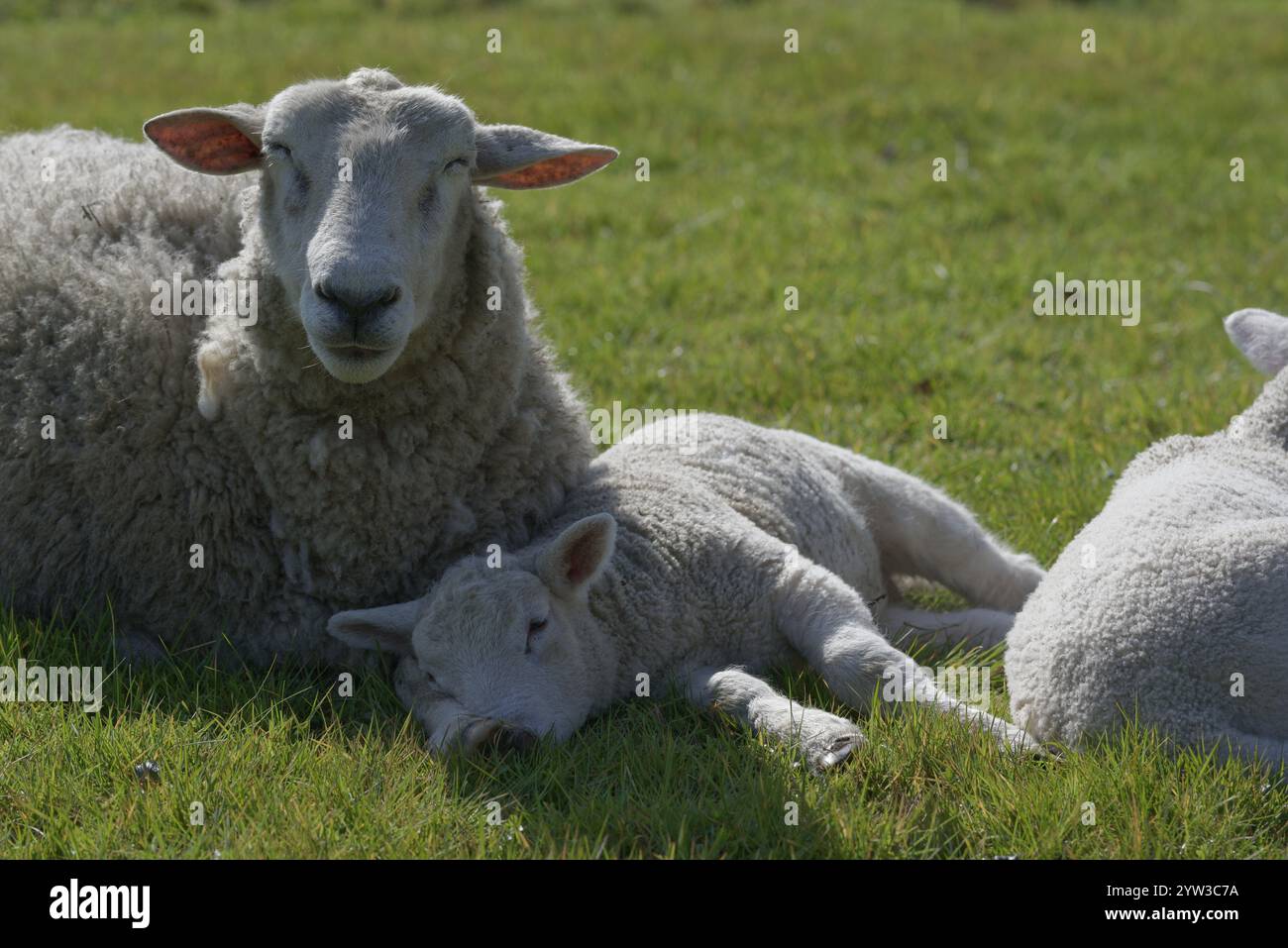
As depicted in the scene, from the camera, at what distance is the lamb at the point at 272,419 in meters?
4.51

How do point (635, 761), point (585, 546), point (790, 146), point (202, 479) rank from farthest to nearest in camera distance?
point (790, 146) < point (202, 479) < point (585, 546) < point (635, 761)

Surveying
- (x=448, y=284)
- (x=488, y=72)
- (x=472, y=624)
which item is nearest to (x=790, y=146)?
(x=488, y=72)

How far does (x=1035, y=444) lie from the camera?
6.53m

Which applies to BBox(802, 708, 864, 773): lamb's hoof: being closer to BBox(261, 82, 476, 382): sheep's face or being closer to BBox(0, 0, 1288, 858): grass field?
BBox(0, 0, 1288, 858): grass field

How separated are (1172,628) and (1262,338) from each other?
1589 mm

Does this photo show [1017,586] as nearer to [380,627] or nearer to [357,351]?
[380,627]

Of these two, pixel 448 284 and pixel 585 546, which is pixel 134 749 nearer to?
pixel 585 546

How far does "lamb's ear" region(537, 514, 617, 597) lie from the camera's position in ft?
14.0

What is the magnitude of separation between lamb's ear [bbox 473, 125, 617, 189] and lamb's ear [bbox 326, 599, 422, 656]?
1.33 meters

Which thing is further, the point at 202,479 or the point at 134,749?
the point at 202,479

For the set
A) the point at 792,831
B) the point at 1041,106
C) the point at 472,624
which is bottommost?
the point at 792,831

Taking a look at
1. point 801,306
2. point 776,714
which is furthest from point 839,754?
point 801,306

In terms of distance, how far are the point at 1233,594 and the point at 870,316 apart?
461 centimetres

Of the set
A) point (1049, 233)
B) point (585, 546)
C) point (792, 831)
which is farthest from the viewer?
point (1049, 233)
